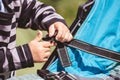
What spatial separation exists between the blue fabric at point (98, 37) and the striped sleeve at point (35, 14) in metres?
0.10

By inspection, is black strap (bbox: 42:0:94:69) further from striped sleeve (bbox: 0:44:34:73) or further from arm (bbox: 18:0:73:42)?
striped sleeve (bbox: 0:44:34:73)

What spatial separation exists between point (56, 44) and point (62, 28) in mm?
50

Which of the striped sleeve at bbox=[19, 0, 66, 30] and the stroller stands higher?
the striped sleeve at bbox=[19, 0, 66, 30]

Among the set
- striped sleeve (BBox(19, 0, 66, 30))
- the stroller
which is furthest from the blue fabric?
striped sleeve (BBox(19, 0, 66, 30))

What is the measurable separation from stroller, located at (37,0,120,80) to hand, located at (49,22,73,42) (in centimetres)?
2

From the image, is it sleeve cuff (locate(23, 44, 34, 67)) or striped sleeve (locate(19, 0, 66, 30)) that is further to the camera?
striped sleeve (locate(19, 0, 66, 30))

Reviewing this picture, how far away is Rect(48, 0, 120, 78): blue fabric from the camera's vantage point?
1.37 metres

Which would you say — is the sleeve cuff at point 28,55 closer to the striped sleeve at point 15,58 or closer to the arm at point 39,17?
the striped sleeve at point 15,58

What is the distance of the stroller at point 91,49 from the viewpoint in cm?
133

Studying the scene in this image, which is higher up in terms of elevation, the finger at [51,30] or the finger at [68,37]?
the finger at [51,30]

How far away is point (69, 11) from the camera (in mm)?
2838

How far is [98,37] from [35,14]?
0.22m

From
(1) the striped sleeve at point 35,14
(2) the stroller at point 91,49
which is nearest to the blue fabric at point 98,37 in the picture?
(2) the stroller at point 91,49

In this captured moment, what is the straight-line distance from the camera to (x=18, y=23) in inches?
60.0
